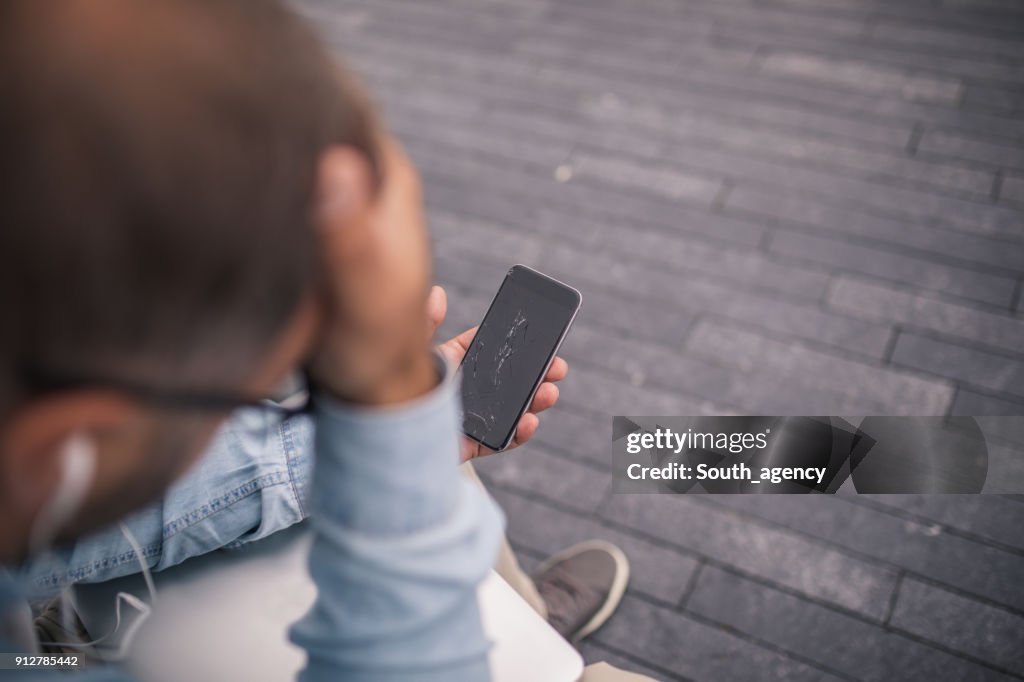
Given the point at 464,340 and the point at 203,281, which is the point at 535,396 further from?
the point at 203,281

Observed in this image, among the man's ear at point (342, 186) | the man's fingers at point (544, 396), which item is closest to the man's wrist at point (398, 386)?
the man's ear at point (342, 186)

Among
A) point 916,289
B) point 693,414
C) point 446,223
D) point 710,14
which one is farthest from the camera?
point 710,14

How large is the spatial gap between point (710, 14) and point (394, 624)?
3145 millimetres

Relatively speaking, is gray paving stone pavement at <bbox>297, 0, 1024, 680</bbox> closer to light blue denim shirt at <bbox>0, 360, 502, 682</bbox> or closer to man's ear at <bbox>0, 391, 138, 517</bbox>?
light blue denim shirt at <bbox>0, 360, 502, 682</bbox>

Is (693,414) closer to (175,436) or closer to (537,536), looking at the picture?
(537,536)

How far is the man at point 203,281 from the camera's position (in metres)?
0.39

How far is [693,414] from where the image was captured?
6.48 feet

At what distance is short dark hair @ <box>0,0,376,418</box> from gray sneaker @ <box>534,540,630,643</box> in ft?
4.26

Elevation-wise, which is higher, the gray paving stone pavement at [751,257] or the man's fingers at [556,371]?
the man's fingers at [556,371]

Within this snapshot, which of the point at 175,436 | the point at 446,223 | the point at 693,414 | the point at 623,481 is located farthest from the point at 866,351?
the point at 175,436

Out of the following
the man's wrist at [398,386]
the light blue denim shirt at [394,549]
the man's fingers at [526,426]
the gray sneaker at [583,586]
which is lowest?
the gray sneaker at [583,586]

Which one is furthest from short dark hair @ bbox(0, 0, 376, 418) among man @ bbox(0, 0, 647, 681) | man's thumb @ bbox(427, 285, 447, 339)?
man's thumb @ bbox(427, 285, 447, 339)

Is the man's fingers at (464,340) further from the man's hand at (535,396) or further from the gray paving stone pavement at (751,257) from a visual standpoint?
the gray paving stone pavement at (751,257)

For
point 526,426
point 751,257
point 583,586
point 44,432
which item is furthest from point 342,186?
point 751,257
